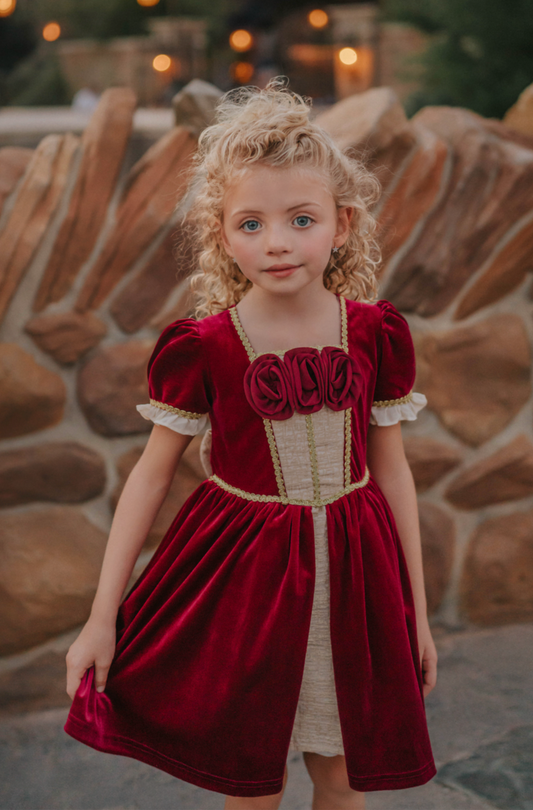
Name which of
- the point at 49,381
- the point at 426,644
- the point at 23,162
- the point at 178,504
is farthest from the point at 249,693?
the point at 23,162

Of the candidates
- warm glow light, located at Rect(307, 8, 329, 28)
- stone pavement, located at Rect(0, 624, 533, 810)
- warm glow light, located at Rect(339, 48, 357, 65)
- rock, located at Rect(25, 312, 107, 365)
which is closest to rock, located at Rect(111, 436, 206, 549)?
rock, located at Rect(25, 312, 107, 365)

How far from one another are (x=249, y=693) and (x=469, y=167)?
1.38 m

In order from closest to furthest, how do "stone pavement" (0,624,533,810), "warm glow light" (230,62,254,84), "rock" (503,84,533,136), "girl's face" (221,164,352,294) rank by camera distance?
"girl's face" (221,164,352,294)
"stone pavement" (0,624,533,810)
"rock" (503,84,533,136)
"warm glow light" (230,62,254,84)

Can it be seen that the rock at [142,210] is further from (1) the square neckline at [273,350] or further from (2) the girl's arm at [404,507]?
(2) the girl's arm at [404,507]

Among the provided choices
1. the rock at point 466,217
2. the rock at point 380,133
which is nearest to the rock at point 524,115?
the rock at point 466,217

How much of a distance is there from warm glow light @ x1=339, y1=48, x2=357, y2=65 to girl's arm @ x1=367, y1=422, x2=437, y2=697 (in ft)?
38.8

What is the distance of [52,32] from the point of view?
44.8 feet

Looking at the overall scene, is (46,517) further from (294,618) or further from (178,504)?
(294,618)

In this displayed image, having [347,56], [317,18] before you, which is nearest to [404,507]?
[347,56]

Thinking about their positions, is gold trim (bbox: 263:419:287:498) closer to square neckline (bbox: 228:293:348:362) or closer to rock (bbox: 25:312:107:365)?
square neckline (bbox: 228:293:348:362)

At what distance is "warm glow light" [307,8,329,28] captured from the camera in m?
13.7

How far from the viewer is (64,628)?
1817 mm

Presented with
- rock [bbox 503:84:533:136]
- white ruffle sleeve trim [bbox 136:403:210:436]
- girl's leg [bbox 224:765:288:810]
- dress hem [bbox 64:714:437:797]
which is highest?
rock [bbox 503:84:533:136]

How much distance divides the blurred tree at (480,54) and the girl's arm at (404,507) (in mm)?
3558
